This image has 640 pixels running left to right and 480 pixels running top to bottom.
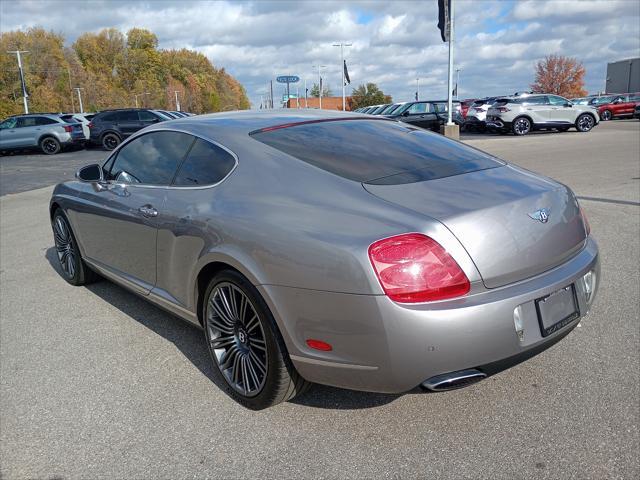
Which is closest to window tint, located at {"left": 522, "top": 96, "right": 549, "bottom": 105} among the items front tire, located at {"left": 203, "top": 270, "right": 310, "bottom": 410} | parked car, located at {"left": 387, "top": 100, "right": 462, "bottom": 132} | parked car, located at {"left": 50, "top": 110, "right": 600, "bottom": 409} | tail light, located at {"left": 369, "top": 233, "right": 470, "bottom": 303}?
parked car, located at {"left": 387, "top": 100, "right": 462, "bottom": 132}

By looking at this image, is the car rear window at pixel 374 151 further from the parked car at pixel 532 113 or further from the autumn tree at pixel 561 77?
the autumn tree at pixel 561 77

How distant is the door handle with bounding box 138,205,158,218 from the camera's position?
11.1ft

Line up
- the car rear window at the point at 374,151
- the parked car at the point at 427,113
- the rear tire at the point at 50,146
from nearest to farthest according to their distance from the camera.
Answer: the car rear window at the point at 374,151, the rear tire at the point at 50,146, the parked car at the point at 427,113

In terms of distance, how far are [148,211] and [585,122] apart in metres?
24.4

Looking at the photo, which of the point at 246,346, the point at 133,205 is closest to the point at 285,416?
the point at 246,346

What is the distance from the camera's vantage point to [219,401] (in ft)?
9.80

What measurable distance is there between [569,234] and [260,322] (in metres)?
1.57

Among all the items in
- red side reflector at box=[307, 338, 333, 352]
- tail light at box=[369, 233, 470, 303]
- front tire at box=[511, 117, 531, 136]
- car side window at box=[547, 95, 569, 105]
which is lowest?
front tire at box=[511, 117, 531, 136]

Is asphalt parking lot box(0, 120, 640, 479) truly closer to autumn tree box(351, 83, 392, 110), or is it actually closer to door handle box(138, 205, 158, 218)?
door handle box(138, 205, 158, 218)

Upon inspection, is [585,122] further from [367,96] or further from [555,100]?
[367,96]

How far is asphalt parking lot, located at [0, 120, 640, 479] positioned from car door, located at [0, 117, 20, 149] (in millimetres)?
22757

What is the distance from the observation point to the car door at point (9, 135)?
23641 millimetres

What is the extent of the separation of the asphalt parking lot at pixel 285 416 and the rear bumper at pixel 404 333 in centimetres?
38

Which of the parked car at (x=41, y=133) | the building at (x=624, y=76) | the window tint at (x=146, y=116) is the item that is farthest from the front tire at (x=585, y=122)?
the building at (x=624, y=76)
